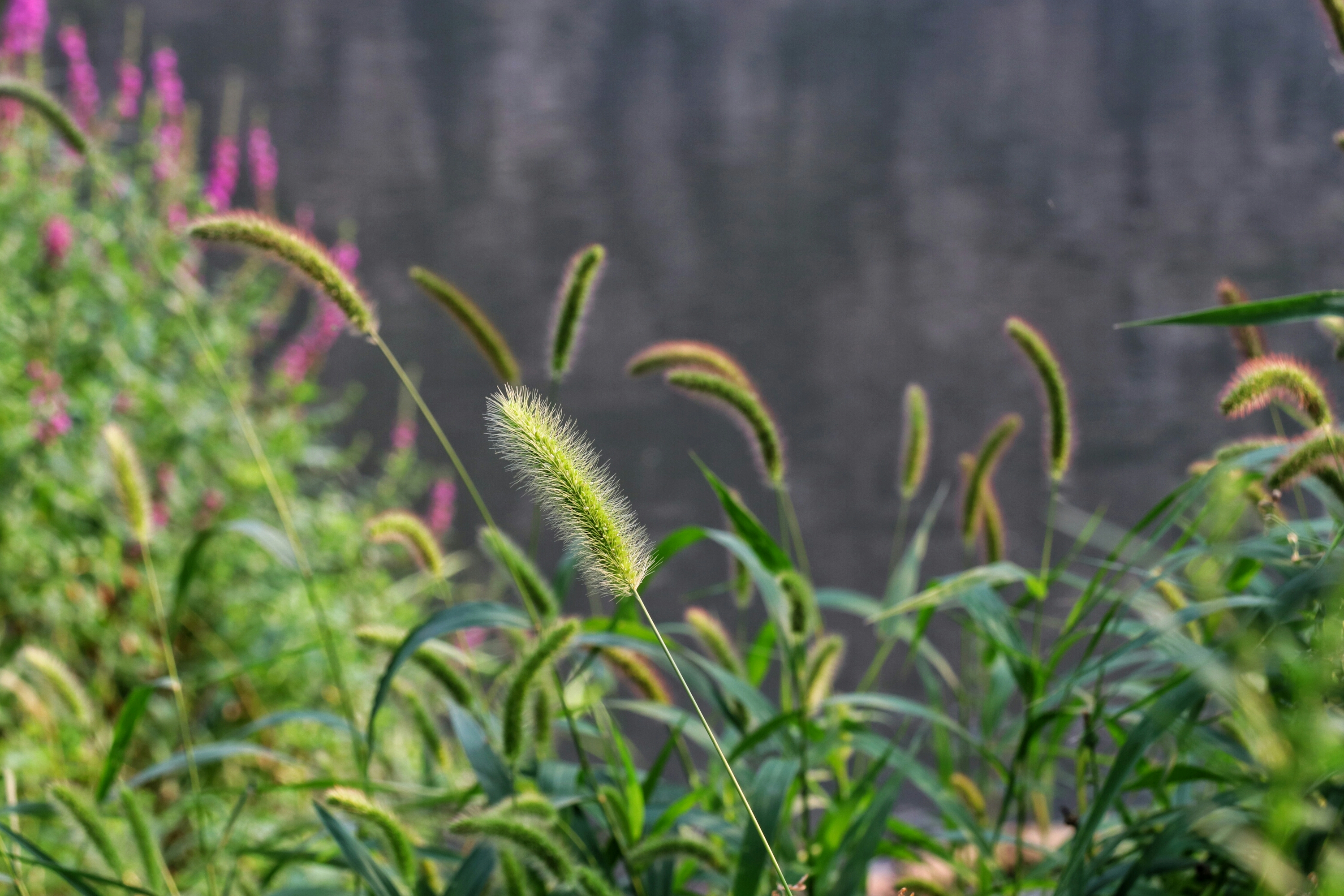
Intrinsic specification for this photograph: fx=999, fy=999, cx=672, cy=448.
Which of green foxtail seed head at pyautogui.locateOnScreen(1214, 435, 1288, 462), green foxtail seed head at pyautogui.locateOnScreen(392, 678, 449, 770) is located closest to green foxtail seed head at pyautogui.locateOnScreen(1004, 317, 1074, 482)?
green foxtail seed head at pyautogui.locateOnScreen(1214, 435, 1288, 462)

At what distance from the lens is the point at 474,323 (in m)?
0.92

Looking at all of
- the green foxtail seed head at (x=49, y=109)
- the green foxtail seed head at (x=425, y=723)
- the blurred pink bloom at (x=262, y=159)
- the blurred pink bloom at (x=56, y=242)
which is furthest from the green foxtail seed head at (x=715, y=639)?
the blurred pink bloom at (x=262, y=159)

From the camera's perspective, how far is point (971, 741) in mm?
839

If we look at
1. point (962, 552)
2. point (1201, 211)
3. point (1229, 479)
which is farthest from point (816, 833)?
point (1201, 211)

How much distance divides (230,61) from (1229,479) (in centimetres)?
531

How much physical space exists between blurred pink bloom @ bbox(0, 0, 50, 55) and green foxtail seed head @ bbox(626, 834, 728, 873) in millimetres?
2204

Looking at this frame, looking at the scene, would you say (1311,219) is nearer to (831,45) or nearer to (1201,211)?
(1201,211)

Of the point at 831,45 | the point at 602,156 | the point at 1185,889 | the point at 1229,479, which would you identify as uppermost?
the point at 831,45

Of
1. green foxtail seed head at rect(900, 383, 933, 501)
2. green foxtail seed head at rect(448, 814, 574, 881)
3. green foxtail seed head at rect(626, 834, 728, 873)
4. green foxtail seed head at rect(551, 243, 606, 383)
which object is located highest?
green foxtail seed head at rect(551, 243, 606, 383)

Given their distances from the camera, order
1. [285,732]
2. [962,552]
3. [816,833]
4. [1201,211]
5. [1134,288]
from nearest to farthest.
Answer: [816,833] → [285,732] → [962,552] → [1134,288] → [1201,211]

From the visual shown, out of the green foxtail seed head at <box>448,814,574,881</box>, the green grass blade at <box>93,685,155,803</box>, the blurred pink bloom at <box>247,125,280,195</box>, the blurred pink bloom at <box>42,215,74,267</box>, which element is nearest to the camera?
the green foxtail seed head at <box>448,814,574,881</box>

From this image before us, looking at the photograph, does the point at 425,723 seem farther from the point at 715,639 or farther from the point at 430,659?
the point at 715,639

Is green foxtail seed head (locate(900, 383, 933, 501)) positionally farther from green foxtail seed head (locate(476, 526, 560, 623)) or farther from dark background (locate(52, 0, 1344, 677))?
dark background (locate(52, 0, 1344, 677))

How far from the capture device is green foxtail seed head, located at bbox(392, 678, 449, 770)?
87 cm
